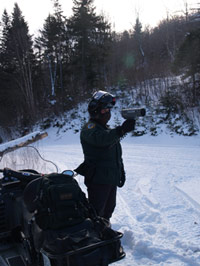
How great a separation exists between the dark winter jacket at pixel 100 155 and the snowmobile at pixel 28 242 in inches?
11.0

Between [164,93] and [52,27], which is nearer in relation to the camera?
[164,93]

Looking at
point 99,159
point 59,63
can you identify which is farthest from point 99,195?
point 59,63

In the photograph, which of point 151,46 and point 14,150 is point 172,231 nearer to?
point 14,150

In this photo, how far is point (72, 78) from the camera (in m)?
27.7

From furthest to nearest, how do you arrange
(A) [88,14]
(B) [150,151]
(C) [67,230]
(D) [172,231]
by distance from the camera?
1. (A) [88,14]
2. (B) [150,151]
3. (D) [172,231]
4. (C) [67,230]

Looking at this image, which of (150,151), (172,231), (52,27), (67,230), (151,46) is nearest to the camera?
(67,230)

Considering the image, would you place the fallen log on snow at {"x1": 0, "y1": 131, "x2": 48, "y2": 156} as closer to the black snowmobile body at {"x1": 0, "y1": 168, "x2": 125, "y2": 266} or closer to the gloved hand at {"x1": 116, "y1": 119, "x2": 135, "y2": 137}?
the black snowmobile body at {"x1": 0, "y1": 168, "x2": 125, "y2": 266}

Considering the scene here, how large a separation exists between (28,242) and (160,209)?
2594 millimetres

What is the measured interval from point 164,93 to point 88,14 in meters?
12.3

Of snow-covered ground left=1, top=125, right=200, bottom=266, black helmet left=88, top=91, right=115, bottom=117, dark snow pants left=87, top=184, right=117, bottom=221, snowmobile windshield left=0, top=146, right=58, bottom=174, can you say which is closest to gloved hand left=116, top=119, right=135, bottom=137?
black helmet left=88, top=91, right=115, bottom=117

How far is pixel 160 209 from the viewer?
14.3 feet

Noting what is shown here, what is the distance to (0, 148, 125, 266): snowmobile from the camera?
1.90 meters

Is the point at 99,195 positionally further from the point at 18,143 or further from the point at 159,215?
the point at 159,215

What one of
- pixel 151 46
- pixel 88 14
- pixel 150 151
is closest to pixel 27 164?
pixel 150 151
